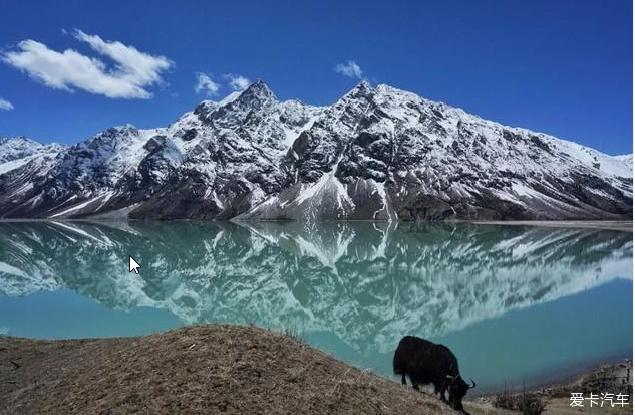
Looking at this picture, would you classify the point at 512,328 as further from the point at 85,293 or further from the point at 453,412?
the point at 85,293

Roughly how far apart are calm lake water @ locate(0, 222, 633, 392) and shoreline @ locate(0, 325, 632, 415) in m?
8.08

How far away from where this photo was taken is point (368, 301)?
161 ft

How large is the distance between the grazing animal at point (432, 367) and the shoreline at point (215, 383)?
2.74ft

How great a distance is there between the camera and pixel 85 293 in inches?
2109

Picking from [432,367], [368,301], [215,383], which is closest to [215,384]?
[215,383]

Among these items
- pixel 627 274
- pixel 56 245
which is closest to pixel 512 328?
pixel 627 274

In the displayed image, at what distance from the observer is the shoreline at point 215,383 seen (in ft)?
33.0

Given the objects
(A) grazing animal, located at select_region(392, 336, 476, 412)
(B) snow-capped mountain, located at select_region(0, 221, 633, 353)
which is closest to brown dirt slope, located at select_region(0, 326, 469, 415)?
(A) grazing animal, located at select_region(392, 336, 476, 412)

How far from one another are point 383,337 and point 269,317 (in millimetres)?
10499

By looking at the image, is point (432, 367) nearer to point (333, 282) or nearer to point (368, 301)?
point (368, 301)

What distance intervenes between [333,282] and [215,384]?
172 ft

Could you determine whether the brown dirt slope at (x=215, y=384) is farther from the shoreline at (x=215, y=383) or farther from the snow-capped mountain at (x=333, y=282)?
the snow-capped mountain at (x=333, y=282)

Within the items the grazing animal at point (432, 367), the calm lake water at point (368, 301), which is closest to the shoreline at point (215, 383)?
the grazing animal at point (432, 367)

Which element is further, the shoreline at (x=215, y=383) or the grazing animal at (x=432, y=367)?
the grazing animal at (x=432, y=367)
